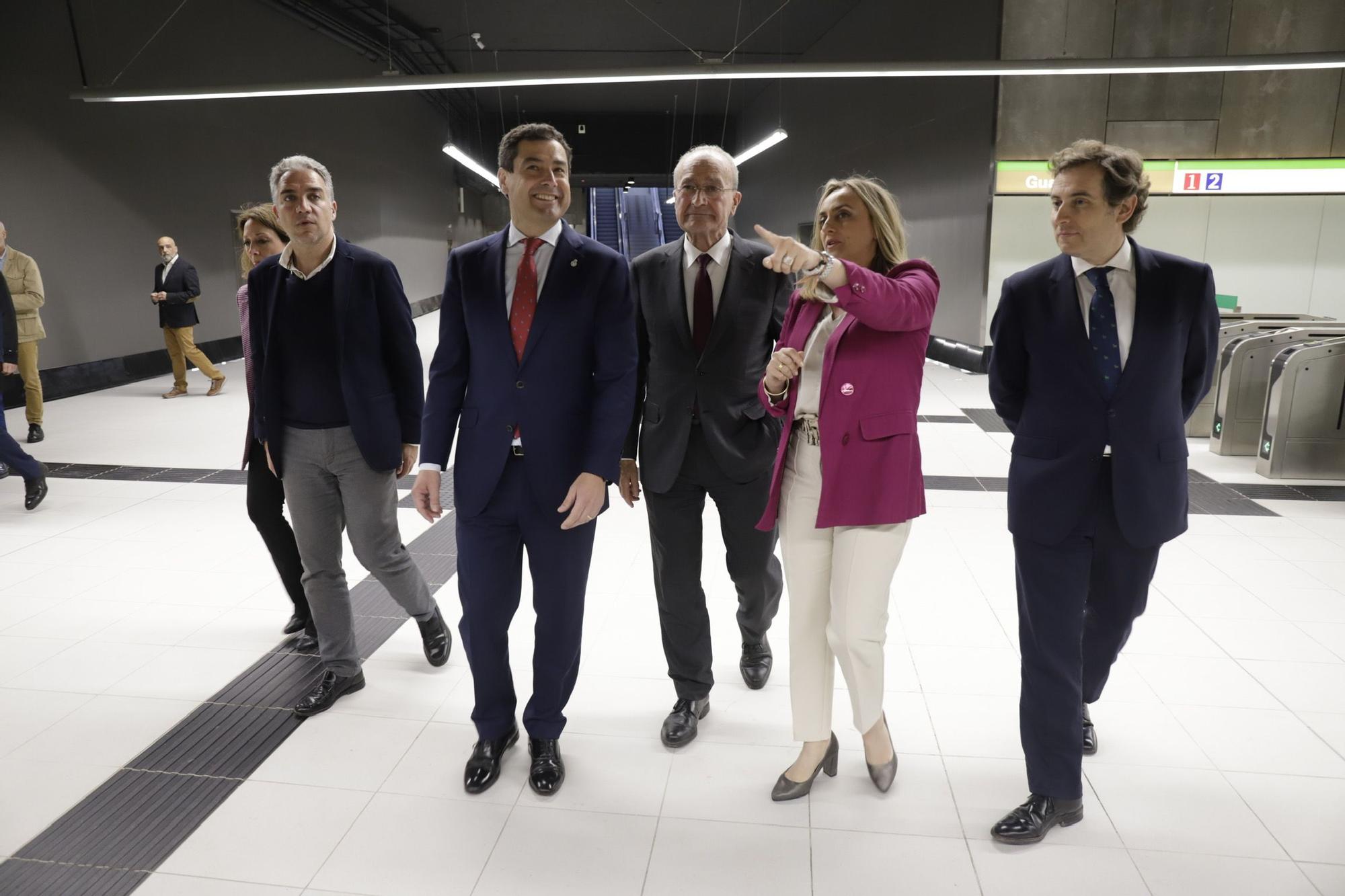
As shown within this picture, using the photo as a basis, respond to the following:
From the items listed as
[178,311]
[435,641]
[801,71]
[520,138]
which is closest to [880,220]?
[520,138]

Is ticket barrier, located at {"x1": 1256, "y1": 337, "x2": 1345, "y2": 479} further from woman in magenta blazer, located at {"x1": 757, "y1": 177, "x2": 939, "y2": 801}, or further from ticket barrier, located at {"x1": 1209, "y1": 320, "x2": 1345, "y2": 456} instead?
woman in magenta blazer, located at {"x1": 757, "y1": 177, "x2": 939, "y2": 801}

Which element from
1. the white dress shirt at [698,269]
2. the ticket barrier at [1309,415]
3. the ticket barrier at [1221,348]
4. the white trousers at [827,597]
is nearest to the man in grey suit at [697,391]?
the white dress shirt at [698,269]

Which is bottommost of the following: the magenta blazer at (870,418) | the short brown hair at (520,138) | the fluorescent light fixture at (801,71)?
the magenta blazer at (870,418)

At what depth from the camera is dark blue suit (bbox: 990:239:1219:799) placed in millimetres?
1771

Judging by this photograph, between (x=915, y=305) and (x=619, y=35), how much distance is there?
14.2 metres

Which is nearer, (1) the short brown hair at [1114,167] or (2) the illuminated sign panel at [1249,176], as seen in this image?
(1) the short brown hair at [1114,167]

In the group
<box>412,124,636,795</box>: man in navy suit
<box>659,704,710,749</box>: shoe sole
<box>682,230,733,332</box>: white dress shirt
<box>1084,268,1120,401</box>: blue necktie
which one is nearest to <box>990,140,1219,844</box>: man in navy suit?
<box>1084,268,1120,401</box>: blue necktie

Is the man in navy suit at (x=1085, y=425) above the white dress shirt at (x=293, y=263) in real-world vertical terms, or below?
below

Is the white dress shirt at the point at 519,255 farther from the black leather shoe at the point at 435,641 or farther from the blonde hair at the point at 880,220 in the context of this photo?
the black leather shoe at the point at 435,641

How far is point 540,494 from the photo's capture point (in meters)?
2.02

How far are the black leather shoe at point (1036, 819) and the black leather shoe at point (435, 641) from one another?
1.75 meters

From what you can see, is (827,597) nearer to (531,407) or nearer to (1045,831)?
(1045,831)

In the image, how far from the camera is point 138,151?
30.9 feet

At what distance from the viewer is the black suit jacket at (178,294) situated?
8227 millimetres
